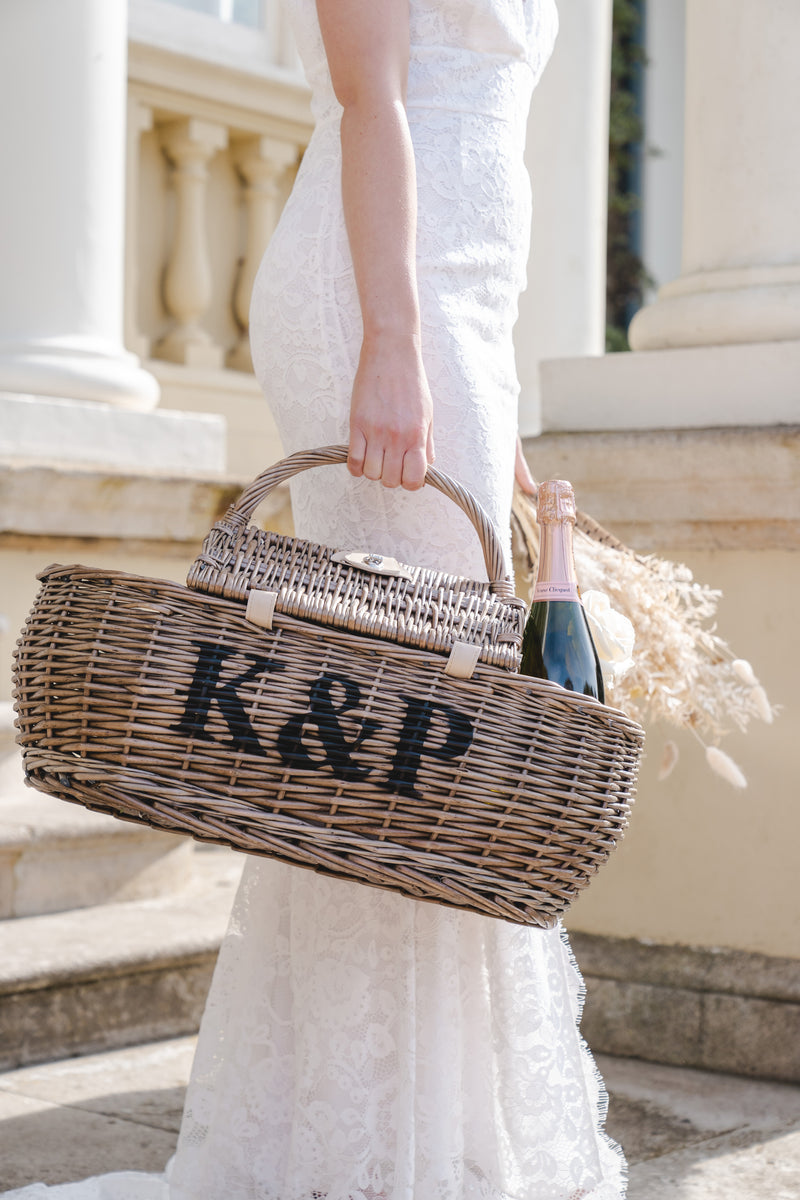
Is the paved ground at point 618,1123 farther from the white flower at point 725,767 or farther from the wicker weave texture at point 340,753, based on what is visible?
the wicker weave texture at point 340,753

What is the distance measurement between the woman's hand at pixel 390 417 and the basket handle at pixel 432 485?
19mm

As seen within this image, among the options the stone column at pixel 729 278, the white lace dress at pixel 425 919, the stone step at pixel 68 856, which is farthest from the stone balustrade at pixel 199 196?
the white lace dress at pixel 425 919

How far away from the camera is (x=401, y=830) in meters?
1.48

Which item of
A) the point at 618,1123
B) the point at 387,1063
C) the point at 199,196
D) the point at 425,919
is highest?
the point at 199,196

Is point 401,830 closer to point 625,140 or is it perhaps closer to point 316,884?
point 316,884

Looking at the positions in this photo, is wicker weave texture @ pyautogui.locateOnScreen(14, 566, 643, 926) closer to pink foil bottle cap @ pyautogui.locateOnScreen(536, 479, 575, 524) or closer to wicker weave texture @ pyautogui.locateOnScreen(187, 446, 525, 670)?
wicker weave texture @ pyautogui.locateOnScreen(187, 446, 525, 670)

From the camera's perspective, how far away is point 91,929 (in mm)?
2824

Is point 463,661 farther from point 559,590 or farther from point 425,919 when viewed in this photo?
point 425,919

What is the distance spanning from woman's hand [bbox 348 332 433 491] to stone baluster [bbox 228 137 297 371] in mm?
3826

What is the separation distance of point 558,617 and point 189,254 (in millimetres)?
3819

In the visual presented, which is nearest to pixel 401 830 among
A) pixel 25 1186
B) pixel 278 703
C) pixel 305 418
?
pixel 278 703

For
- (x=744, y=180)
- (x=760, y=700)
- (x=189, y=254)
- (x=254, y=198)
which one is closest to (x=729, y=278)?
(x=744, y=180)

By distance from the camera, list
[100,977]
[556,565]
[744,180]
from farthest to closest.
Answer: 1. [744,180]
2. [100,977]
3. [556,565]

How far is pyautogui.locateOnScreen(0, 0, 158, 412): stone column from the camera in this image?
3.37 meters
